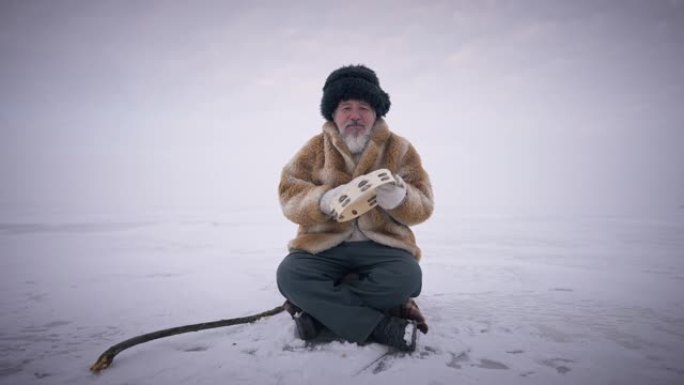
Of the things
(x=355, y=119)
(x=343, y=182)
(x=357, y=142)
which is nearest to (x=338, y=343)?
(x=343, y=182)

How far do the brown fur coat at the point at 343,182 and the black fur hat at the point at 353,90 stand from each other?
0.12 meters

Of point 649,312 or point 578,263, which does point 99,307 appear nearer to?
point 649,312

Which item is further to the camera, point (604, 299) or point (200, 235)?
point (200, 235)

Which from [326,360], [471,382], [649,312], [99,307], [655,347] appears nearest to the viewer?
[471,382]

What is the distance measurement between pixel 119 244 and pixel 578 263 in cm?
623

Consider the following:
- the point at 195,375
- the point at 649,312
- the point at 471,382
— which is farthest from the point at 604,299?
the point at 195,375

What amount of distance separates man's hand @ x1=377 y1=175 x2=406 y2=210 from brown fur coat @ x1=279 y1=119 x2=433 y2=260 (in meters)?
0.10

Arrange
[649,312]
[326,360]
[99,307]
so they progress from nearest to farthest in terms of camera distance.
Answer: [326,360] < [649,312] < [99,307]

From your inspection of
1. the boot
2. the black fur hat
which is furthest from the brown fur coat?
the boot

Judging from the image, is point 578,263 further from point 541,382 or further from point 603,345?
point 541,382

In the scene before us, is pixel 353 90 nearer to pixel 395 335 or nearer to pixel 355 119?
pixel 355 119

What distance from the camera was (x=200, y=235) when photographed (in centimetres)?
605

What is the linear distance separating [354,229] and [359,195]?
0.48 metres

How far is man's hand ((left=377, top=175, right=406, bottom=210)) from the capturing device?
1640 millimetres
